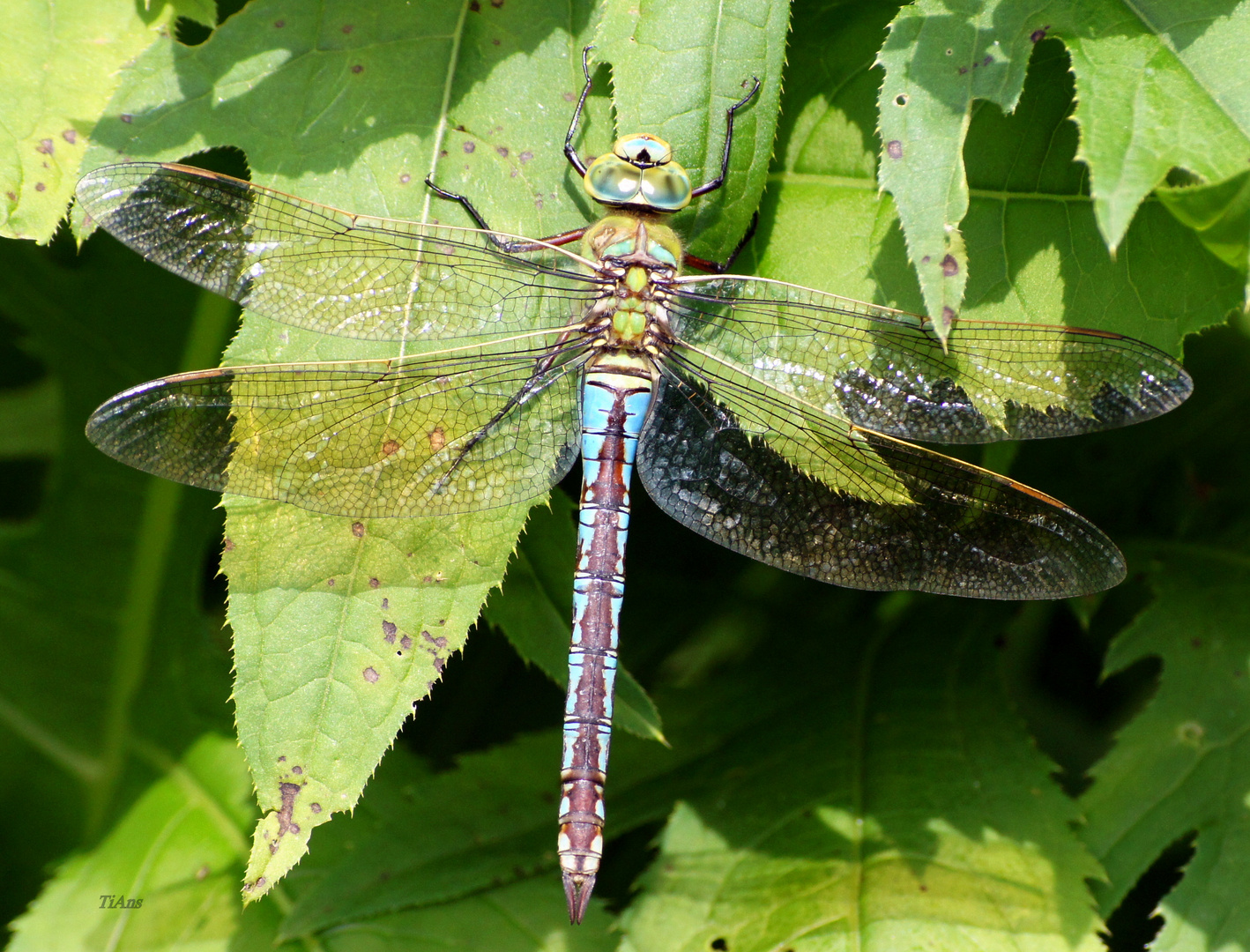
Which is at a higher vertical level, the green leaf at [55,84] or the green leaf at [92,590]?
the green leaf at [55,84]

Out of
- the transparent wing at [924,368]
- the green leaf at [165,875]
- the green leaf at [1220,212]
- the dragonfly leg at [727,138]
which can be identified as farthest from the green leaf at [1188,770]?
the green leaf at [165,875]

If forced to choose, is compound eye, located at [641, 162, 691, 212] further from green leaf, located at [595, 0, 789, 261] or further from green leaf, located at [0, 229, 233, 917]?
green leaf, located at [0, 229, 233, 917]

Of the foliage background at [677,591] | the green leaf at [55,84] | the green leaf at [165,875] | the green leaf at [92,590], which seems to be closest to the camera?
the foliage background at [677,591]

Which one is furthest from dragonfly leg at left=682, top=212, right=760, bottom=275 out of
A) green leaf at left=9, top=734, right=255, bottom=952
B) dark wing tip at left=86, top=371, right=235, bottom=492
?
green leaf at left=9, top=734, right=255, bottom=952

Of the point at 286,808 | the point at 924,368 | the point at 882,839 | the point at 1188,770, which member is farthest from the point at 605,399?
the point at 1188,770

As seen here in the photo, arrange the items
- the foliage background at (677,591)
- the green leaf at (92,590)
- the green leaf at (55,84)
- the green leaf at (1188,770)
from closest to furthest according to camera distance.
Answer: the foliage background at (677,591) < the green leaf at (55,84) < the green leaf at (1188,770) < the green leaf at (92,590)

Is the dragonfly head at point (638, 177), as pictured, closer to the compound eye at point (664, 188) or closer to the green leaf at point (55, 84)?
the compound eye at point (664, 188)

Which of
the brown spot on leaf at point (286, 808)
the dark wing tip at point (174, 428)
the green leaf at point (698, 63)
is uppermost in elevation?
the green leaf at point (698, 63)

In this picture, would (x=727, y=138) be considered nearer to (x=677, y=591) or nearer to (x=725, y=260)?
(x=725, y=260)
